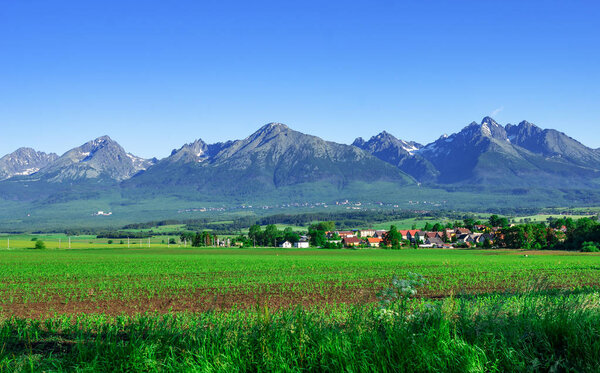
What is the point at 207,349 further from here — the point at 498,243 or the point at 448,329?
the point at 498,243

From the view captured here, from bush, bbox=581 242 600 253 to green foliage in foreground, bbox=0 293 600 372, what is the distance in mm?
102845

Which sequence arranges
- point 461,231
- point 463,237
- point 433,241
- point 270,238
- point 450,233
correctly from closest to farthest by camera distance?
1. point 270,238
2. point 433,241
3. point 463,237
4. point 450,233
5. point 461,231

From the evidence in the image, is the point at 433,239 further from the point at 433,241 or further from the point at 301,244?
the point at 301,244

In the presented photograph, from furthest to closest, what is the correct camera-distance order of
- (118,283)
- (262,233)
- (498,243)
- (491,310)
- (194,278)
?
1. (262,233)
2. (498,243)
3. (194,278)
4. (118,283)
5. (491,310)

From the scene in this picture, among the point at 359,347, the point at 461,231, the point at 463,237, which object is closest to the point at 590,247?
the point at 463,237

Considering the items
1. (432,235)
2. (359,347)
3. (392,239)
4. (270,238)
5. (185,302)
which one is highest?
(359,347)

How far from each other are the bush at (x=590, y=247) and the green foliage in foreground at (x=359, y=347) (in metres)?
103

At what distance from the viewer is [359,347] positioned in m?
8.07

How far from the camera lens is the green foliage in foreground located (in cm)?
760

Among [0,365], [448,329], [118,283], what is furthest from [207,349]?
[118,283]

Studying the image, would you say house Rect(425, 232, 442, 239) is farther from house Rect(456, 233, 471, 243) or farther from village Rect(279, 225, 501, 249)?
house Rect(456, 233, 471, 243)

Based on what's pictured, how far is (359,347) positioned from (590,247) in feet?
349

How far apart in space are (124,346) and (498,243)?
13312cm

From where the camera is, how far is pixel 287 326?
888 cm
